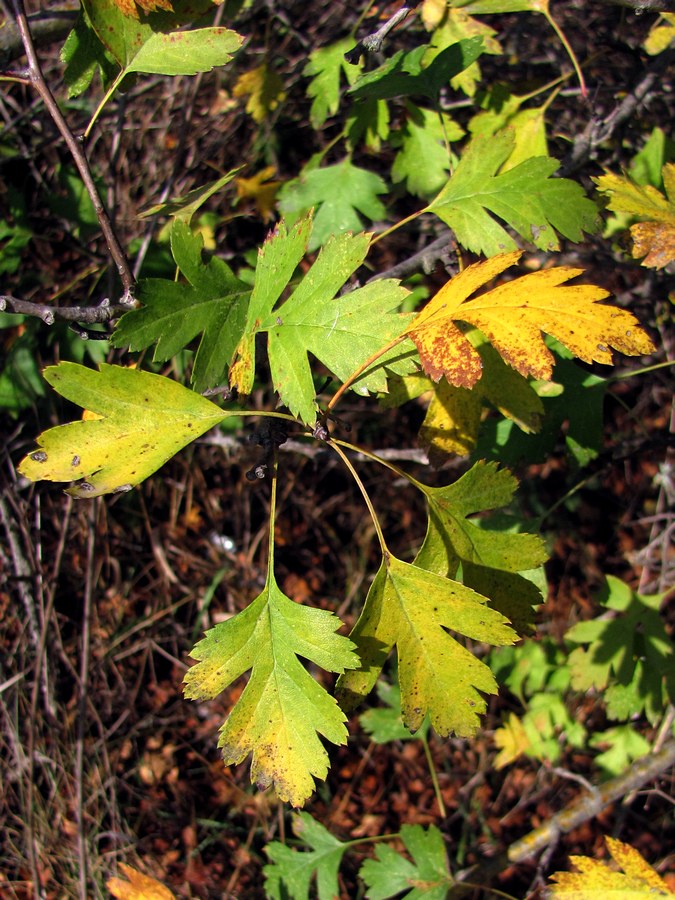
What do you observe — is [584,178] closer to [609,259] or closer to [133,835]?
[609,259]

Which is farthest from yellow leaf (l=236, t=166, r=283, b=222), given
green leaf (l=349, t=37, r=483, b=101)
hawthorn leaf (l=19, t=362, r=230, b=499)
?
hawthorn leaf (l=19, t=362, r=230, b=499)

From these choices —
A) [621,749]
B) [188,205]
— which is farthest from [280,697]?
[621,749]

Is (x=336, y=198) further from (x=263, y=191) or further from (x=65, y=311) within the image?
(x=65, y=311)

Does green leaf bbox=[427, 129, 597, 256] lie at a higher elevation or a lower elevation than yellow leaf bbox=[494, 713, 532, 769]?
higher

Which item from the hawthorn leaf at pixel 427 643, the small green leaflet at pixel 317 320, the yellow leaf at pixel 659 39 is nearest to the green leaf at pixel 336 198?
the small green leaflet at pixel 317 320

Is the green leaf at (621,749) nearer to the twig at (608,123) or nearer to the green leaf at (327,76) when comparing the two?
the twig at (608,123)

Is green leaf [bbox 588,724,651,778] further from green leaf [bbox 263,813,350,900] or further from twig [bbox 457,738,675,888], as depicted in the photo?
green leaf [bbox 263,813,350,900]

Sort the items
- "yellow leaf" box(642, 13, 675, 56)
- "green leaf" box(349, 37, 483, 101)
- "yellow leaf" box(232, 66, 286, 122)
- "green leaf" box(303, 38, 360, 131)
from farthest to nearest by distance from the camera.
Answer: "yellow leaf" box(232, 66, 286, 122), "yellow leaf" box(642, 13, 675, 56), "green leaf" box(303, 38, 360, 131), "green leaf" box(349, 37, 483, 101)
